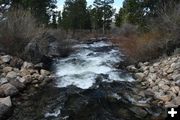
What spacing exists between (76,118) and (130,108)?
1849 millimetres

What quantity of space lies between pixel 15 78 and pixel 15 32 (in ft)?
12.6

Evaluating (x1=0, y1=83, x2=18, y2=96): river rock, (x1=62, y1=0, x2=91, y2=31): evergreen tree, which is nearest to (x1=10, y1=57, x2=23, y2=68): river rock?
(x1=0, y1=83, x2=18, y2=96): river rock

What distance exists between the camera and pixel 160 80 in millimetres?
11336

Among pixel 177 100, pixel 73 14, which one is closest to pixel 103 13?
pixel 73 14

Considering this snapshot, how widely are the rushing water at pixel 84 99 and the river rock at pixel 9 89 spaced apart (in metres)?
0.36

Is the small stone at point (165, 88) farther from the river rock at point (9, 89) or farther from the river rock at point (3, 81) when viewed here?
the river rock at point (3, 81)

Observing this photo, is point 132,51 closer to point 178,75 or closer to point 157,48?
point 157,48

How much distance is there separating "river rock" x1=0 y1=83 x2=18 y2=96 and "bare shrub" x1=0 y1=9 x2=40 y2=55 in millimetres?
4435

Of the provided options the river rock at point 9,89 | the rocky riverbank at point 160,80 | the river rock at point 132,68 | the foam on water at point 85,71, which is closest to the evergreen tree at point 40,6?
the foam on water at point 85,71

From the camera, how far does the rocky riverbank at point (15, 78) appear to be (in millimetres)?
9098

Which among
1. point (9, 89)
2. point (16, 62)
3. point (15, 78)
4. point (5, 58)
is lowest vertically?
point (9, 89)

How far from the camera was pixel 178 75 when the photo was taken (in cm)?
1091

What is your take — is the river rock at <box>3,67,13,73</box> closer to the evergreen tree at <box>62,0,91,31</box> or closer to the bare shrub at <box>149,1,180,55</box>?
the bare shrub at <box>149,1,180,55</box>

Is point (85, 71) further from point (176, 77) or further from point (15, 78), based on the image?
point (176, 77)
